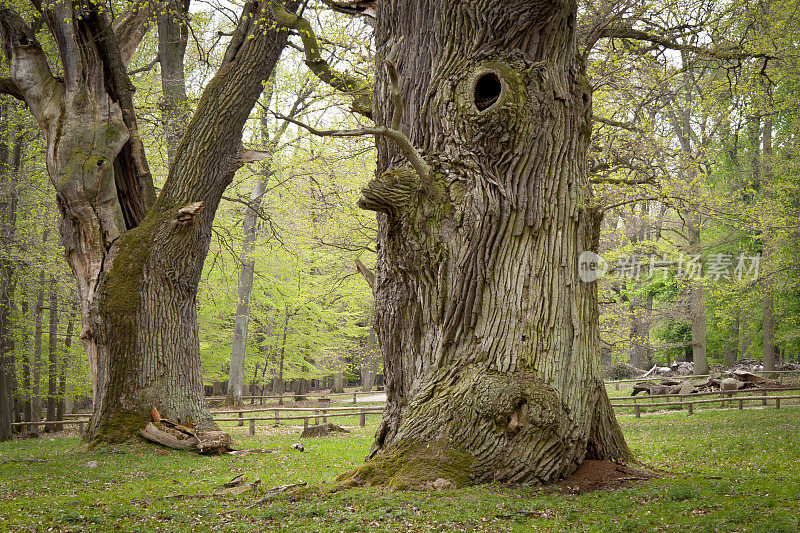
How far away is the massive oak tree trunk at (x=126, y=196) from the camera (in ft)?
35.4

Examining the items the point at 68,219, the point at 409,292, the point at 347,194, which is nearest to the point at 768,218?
the point at 409,292

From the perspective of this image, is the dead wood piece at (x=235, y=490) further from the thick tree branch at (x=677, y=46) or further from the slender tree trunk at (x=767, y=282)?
the slender tree trunk at (x=767, y=282)

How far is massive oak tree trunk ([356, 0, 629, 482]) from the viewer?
6.16 meters

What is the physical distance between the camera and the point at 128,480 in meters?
8.08

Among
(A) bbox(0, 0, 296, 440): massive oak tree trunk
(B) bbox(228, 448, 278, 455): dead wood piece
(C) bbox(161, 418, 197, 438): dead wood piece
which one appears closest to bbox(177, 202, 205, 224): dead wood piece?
(A) bbox(0, 0, 296, 440): massive oak tree trunk

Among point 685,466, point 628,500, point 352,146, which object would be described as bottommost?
point 685,466

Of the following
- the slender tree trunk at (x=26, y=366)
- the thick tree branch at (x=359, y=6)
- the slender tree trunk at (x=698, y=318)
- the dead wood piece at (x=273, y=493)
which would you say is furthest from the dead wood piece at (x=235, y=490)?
the slender tree trunk at (x=698, y=318)

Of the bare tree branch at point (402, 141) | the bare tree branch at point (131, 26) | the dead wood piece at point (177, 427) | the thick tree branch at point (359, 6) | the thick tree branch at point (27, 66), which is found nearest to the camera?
→ the bare tree branch at point (402, 141)

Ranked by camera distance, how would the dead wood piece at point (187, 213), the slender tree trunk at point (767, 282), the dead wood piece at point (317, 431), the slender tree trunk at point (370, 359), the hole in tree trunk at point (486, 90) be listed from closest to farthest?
the hole in tree trunk at point (486, 90) < the dead wood piece at point (187, 213) < the dead wood piece at point (317, 431) < the slender tree trunk at point (767, 282) < the slender tree trunk at point (370, 359)

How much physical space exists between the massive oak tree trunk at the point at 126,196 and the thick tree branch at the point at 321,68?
1.29 metres

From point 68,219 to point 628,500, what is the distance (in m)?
10.7

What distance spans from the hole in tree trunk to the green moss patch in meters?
4.02

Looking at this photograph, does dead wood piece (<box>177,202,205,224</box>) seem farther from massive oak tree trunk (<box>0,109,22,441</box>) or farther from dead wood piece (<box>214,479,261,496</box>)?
dead wood piece (<box>214,479,261,496</box>)

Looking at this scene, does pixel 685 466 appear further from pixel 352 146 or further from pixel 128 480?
pixel 352 146
